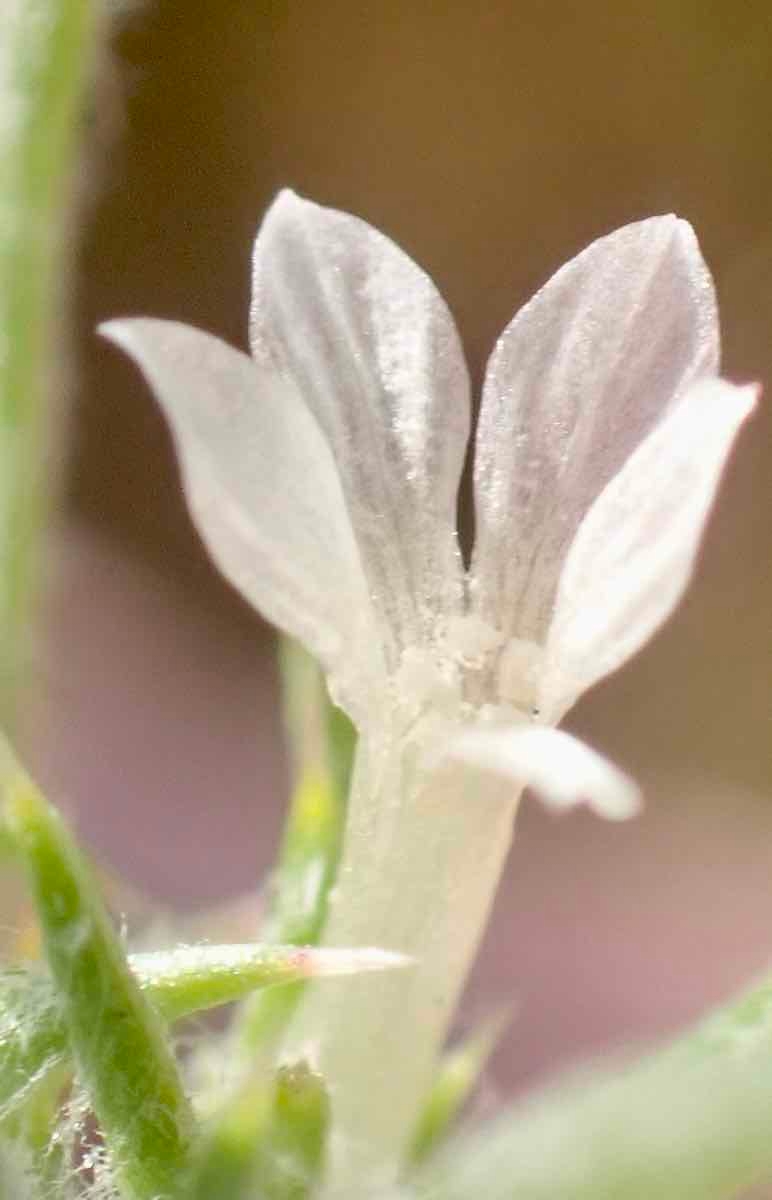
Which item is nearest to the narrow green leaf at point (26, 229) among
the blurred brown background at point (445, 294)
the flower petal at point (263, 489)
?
the flower petal at point (263, 489)

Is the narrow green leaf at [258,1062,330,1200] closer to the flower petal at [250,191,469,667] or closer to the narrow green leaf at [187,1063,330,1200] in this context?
the narrow green leaf at [187,1063,330,1200]

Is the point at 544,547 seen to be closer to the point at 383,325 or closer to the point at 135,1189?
the point at 383,325

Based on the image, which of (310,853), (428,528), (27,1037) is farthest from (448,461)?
(27,1037)

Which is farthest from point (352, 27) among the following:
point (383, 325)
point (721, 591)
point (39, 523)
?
point (383, 325)

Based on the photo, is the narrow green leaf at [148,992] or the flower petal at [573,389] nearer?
the narrow green leaf at [148,992]

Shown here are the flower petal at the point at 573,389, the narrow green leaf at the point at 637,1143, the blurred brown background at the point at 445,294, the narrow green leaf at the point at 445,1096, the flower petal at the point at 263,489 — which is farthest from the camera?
the blurred brown background at the point at 445,294

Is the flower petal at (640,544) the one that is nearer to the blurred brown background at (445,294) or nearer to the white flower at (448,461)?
the white flower at (448,461)

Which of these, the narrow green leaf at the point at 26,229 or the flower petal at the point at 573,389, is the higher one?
the narrow green leaf at the point at 26,229

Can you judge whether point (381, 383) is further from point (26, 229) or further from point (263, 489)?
point (26, 229)
